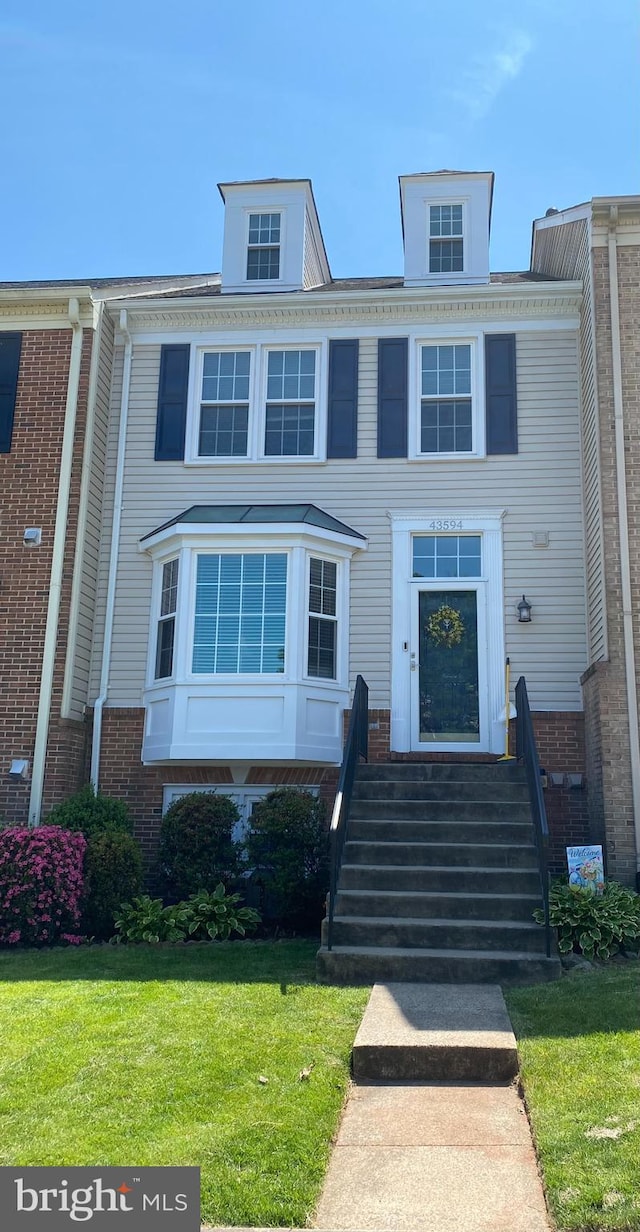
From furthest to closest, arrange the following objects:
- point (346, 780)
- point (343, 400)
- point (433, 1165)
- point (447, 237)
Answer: point (447, 237)
point (343, 400)
point (346, 780)
point (433, 1165)

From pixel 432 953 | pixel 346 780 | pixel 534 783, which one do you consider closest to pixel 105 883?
pixel 346 780

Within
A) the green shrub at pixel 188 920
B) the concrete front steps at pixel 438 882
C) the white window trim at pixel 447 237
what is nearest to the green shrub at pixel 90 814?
the green shrub at pixel 188 920

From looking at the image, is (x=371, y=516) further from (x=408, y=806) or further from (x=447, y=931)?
(x=447, y=931)

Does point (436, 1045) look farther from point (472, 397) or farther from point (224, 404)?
point (224, 404)

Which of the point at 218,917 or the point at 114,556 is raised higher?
the point at 114,556

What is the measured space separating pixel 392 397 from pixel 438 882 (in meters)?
5.88

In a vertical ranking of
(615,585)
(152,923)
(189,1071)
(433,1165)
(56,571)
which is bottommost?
(433,1165)

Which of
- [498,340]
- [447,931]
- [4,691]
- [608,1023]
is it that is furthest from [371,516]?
[608,1023]

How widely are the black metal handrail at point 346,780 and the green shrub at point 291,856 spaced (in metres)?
0.42

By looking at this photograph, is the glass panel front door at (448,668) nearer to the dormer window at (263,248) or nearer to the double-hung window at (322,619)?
the double-hung window at (322,619)

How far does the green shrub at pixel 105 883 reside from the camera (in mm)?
8828

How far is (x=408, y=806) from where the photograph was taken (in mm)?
8898

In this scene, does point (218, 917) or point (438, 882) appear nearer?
point (438, 882)

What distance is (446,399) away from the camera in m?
11.4
